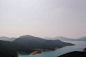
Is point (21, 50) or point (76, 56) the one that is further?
point (21, 50)

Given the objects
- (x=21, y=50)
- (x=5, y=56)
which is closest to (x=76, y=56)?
(x=5, y=56)

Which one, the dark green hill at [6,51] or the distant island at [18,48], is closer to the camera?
the dark green hill at [6,51]

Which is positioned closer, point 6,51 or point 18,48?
point 6,51

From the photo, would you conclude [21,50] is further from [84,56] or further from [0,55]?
[84,56]

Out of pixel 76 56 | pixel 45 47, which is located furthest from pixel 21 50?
pixel 76 56

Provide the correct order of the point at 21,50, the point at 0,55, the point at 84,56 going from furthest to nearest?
the point at 21,50 → the point at 0,55 → the point at 84,56

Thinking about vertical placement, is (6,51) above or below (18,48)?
above

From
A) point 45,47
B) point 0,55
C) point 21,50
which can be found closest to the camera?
point 0,55

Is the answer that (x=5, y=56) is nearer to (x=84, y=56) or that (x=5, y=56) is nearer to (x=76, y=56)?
(x=76, y=56)

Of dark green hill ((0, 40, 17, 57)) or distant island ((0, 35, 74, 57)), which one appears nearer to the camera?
dark green hill ((0, 40, 17, 57))
